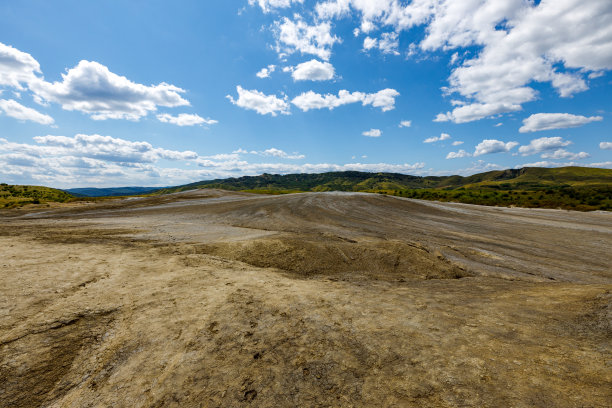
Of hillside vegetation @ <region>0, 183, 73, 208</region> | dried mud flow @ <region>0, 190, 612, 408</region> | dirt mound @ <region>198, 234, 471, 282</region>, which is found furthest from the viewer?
hillside vegetation @ <region>0, 183, 73, 208</region>

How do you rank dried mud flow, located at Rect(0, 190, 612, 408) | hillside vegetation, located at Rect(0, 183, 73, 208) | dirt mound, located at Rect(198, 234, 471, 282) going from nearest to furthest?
dried mud flow, located at Rect(0, 190, 612, 408) → dirt mound, located at Rect(198, 234, 471, 282) → hillside vegetation, located at Rect(0, 183, 73, 208)

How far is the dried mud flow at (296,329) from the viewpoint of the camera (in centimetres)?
441

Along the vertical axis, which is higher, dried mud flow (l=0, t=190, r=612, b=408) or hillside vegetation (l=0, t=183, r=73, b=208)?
hillside vegetation (l=0, t=183, r=73, b=208)

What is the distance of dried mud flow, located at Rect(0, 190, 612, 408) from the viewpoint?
4.41 meters

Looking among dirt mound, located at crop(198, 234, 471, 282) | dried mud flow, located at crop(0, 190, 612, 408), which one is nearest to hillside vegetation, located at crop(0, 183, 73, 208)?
dried mud flow, located at crop(0, 190, 612, 408)

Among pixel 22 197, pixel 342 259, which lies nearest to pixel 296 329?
pixel 342 259

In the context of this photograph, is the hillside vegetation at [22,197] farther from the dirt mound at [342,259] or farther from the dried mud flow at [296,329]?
the dirt mound at [342,259]

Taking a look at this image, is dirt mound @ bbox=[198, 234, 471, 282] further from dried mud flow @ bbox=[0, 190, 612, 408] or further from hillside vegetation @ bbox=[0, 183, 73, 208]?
hillside vegetation @ bbox=[0, 183, 73, 208]

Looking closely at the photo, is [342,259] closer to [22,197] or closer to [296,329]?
[296,329]

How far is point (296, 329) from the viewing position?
21.7 ft

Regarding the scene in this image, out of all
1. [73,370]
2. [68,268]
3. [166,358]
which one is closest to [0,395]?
[73,370]

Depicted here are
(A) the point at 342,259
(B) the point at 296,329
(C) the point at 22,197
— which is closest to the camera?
(B) the point at 296,329

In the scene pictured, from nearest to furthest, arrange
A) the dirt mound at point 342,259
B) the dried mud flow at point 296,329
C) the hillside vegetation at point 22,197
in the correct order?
the dried mud flow at point 296,329 → the dirt mound at point 342,259 → the hillside vegetation at point 22,197

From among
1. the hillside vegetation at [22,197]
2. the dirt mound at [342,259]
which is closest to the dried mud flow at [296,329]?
the dirt mound at [342,259]
